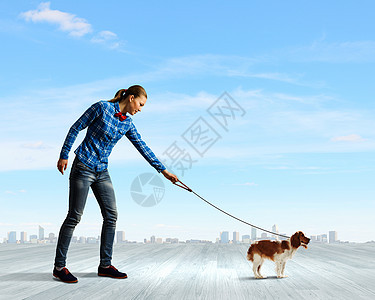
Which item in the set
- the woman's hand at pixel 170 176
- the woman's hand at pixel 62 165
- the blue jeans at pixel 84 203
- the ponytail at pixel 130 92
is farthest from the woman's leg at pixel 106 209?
the ponytail at pixel 130 92

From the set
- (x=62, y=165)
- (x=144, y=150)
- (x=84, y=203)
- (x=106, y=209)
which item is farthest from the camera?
(x=144, y=150)

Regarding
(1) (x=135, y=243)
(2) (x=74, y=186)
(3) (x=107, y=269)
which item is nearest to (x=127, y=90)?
(2) (x=74, y=186)

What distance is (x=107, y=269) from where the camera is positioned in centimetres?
348

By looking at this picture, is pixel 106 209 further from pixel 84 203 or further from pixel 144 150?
pixel 144 150

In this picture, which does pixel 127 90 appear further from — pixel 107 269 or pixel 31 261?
pixel 31 261

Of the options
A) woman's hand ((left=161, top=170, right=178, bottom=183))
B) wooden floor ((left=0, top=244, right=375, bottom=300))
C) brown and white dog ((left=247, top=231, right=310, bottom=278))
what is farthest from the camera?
woman's hand ((left=161, top=170, right=178, bottom=183))

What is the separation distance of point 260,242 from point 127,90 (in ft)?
4.88

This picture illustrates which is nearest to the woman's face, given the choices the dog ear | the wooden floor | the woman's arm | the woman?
the woman

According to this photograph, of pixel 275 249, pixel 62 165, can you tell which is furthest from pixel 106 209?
pixel 275 249

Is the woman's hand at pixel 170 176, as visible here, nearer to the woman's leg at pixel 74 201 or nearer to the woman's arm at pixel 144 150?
the woman's arm at pixel 144 150

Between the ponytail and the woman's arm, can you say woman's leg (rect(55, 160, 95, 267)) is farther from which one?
the ponytail

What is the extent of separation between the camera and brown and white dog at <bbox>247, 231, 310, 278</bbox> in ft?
11.0

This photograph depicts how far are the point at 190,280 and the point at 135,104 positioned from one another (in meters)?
1.33

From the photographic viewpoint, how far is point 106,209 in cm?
348
